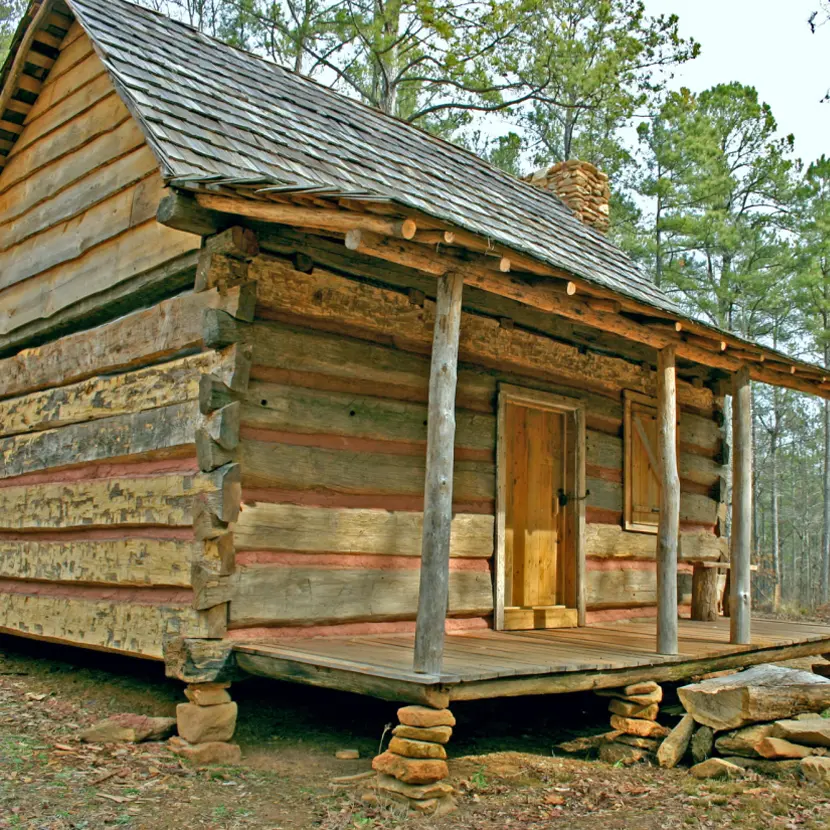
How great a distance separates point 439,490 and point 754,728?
2637 millimetres

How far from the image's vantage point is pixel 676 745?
6.09 m

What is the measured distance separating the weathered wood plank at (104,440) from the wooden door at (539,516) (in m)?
3.22

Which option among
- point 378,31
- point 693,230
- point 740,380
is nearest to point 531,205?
point 740,380

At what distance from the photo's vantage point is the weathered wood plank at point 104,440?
6.53m

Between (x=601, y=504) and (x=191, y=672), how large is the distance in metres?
4.95

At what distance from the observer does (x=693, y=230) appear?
25.8 meters

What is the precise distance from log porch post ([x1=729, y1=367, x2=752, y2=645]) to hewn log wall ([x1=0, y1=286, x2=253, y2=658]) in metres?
4.38

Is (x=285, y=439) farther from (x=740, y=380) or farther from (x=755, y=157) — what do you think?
(x=755, y=157)

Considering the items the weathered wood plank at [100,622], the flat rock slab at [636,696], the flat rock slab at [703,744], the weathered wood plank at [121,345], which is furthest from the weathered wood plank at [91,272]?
the flat rock slab at [703,744]

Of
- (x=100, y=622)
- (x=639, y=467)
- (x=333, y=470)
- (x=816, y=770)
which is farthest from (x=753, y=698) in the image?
(x=100, y=622)

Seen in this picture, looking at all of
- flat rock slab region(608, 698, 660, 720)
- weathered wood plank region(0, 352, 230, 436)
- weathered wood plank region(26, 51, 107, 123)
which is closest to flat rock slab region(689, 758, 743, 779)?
flat rock slab region(608, 698, 660, 720)

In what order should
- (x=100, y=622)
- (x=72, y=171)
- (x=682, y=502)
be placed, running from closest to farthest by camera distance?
(x=100, y=622) → (x=72, y=171) → (x=682, y=502)

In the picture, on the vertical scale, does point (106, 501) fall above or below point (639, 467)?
below

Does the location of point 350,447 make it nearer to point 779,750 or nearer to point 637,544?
point 779,750
